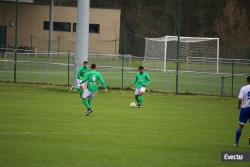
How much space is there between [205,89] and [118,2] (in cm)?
4783

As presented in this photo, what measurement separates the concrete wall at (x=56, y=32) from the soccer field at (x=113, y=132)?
31.2m

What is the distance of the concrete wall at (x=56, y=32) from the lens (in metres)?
66.7

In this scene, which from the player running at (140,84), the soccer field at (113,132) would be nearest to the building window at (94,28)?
the soccer field at (113,132)

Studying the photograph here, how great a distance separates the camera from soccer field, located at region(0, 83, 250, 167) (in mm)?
16297

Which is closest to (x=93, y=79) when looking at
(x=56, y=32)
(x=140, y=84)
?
(x=140, y=84)

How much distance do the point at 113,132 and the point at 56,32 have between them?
4931 cm

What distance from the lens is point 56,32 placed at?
2756 inches

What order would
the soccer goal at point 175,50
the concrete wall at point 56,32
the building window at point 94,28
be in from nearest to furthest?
the soccer goal at point 175,50
the concrete wall at point 56,32
the building window at point 94,28

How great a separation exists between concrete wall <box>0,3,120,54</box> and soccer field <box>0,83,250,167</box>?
31236mm

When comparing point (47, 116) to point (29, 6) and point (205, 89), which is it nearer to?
point (205, 89)

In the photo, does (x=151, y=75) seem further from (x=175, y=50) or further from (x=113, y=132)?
(x=113, y=132)

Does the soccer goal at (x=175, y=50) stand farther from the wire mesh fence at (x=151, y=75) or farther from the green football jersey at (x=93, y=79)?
the green football jersey at (x=93, y=79)

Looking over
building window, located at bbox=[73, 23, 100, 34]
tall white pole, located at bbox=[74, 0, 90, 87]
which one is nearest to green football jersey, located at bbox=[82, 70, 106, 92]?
tall white pole, located at bbox=[74, 0, 90, 87]

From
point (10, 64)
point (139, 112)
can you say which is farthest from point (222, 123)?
point (10, 64)
